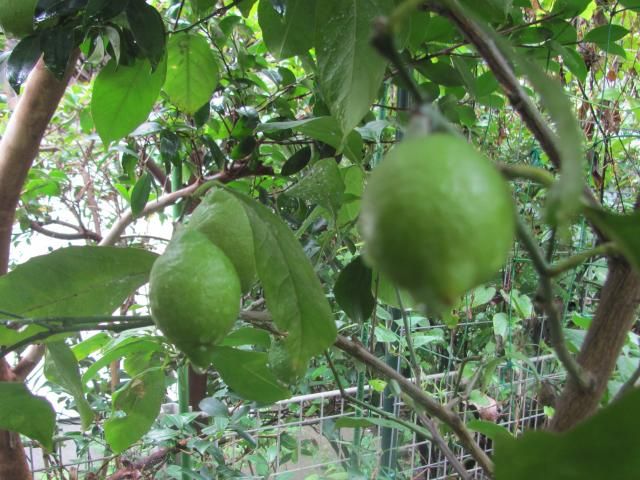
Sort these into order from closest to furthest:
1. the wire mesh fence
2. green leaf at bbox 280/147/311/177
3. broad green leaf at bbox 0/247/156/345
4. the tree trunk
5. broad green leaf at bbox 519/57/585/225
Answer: broad green leaf at bbox 519/57/585/225 < broad green leaf at bbox 0/247/156/345 < the tree trunk < green leaf at bbox 280/147/311/177 < the wire mesh fence

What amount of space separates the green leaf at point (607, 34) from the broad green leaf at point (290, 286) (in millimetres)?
566

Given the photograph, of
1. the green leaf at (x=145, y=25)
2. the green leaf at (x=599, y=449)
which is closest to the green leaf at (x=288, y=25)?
the green leaf at (x=145, y=25)

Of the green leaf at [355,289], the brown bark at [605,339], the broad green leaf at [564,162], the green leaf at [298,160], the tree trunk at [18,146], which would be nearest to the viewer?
the broad green leaf at [564,162]

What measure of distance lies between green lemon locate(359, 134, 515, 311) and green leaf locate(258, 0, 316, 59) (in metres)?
0.43

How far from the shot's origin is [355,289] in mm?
529

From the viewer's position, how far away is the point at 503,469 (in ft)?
0.61

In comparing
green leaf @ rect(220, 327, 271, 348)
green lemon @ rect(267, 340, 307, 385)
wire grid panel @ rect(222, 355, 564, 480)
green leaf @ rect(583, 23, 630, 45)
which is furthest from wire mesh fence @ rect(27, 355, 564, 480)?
green leaf @ rect(583, 23, 630, 45)

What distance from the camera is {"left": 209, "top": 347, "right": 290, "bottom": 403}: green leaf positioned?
0.50m

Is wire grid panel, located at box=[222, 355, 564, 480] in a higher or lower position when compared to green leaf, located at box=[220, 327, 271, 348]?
lower

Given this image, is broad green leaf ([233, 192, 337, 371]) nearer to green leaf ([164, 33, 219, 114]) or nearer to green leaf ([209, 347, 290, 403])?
green leaf ([209, 347, 290, 403])

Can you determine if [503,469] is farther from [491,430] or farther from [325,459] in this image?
[325,459]

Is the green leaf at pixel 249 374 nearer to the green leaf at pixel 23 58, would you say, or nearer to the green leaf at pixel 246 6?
the green leaf at pixel 23 58

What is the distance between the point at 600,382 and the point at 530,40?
54 centimetres

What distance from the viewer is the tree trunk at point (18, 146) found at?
64cm
